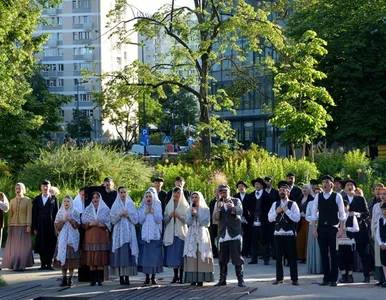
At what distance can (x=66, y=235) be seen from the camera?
667 inches

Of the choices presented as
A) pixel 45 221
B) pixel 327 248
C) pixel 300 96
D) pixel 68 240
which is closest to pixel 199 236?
pixel 327 248

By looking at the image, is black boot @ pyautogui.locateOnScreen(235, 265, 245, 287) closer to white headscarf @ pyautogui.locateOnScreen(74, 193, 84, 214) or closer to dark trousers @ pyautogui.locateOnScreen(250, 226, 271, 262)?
white headscarf @ pyautogui.locateOnScreen(74, 193, 84, 214)

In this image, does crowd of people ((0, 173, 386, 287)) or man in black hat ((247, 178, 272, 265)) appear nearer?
crowd of people ((0, 173, 386, 287))

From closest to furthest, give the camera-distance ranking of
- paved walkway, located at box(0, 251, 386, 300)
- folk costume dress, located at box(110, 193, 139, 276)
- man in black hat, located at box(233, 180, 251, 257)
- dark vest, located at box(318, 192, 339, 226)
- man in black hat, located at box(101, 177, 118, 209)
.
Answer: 1. paved walkway, located at box(0, 251, 386, 300)
2. dark vest, located at box(318, 192, 339, 226)
3. folk costume dress, located at box(110, 193, 139, 276)
4. man in black hat, located at box(101, 177, 118, 209)
5. man in black hat, located at box(233, 180, 251, 257)

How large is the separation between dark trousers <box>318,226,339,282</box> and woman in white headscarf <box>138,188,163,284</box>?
3092mm

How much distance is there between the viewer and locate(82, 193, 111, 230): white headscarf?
55.2 ft

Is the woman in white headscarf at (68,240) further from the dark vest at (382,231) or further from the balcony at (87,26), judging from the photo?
the balcony at (87,26)

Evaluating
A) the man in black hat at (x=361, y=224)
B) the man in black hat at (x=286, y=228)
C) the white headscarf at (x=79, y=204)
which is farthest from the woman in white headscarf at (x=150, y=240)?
the man in black hat at (x=361, y=224)

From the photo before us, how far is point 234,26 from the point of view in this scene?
1215 inches

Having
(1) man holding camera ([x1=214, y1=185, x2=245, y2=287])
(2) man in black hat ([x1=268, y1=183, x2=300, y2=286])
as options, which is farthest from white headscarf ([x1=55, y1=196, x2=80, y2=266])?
(2) man in black hat ([x1=268, y1=183, x2=300, y2=286])

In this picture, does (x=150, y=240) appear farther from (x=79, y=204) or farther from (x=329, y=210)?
(x=329, y=210)

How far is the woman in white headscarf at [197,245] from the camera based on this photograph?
1631 cm

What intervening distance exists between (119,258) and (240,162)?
529 inches

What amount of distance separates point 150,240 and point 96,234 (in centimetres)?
106
